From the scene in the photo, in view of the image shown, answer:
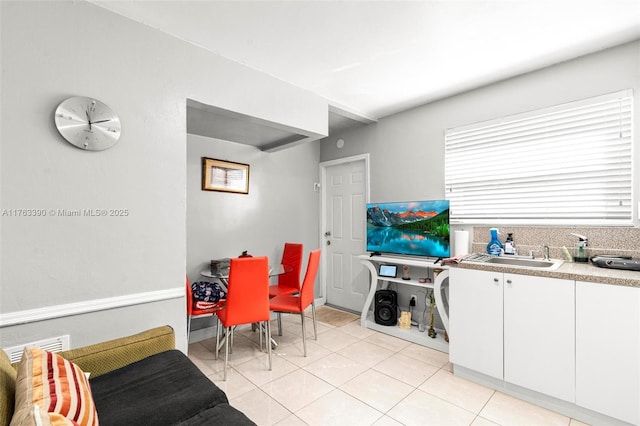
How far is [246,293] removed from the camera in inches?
98.7

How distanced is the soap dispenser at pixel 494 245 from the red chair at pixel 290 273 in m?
2.03

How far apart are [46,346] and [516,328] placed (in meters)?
3.02

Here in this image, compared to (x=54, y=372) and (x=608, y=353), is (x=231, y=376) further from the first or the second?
(x=608, y=353)

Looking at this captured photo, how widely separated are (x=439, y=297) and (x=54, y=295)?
3028 mm

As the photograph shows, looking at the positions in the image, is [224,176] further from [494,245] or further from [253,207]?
[494,245]

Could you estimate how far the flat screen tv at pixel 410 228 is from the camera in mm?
3137

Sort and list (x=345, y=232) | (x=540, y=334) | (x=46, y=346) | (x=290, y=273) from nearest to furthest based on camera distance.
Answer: (x=46, y=346) → (x=540, y=334) → (x=290, y=273) → (x=345, y=232)

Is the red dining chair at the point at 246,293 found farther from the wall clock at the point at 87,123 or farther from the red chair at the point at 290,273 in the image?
the wall clock at the point at 87,123

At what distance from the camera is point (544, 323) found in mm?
2059

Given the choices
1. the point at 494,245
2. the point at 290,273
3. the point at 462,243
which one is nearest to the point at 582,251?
the point at 494,245

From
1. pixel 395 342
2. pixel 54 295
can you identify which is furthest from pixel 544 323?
pixel 54 295

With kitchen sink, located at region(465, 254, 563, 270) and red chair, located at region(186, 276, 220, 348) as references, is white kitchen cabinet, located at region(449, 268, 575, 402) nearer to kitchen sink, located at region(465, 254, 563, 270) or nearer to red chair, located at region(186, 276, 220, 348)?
kitchen sink, located at region(465, 254, 563, 270)

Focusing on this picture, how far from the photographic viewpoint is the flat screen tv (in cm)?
314

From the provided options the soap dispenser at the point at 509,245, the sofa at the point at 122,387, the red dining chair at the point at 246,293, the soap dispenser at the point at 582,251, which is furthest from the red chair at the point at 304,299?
the soap dispenser at the point at 582,251
